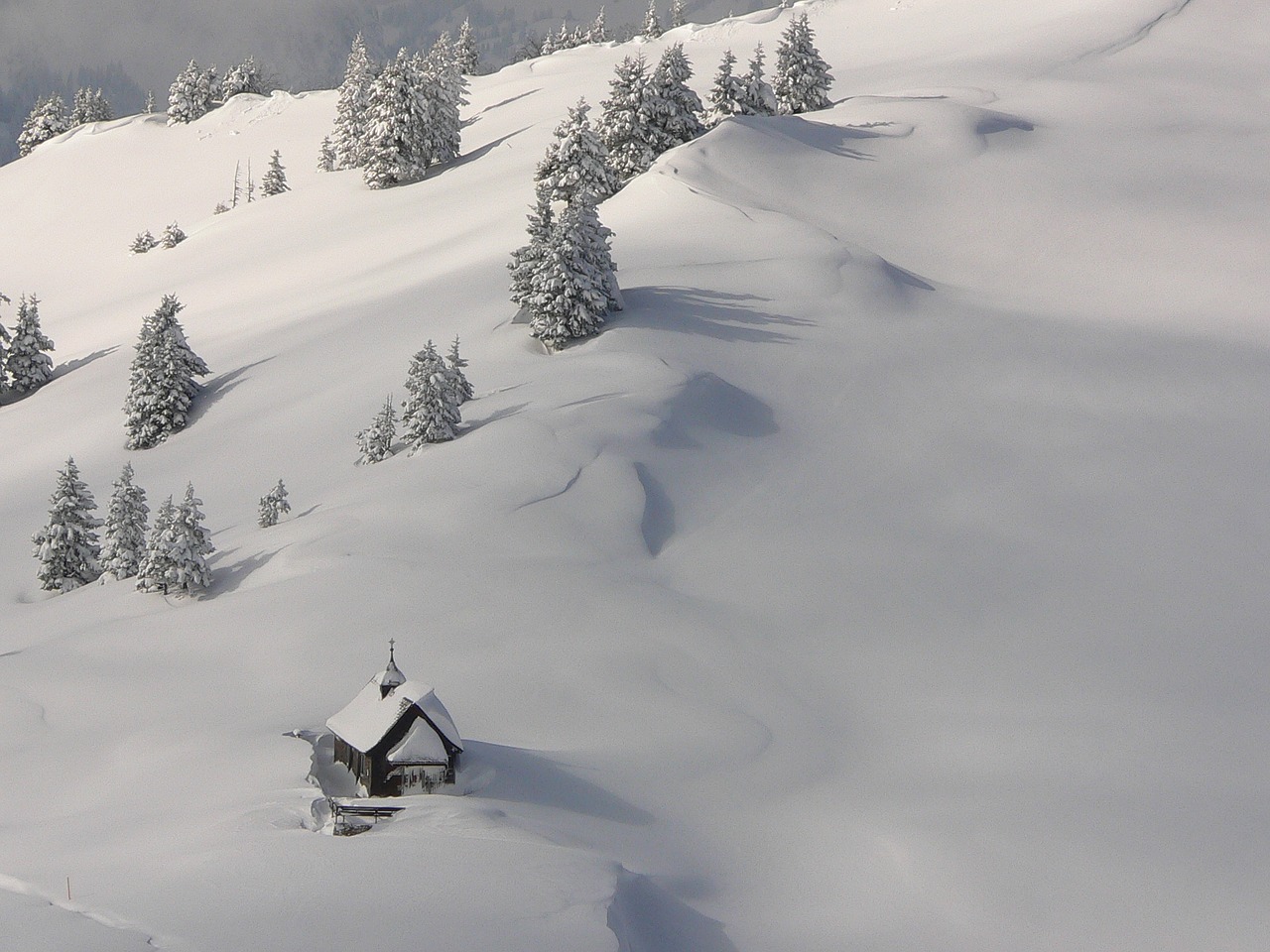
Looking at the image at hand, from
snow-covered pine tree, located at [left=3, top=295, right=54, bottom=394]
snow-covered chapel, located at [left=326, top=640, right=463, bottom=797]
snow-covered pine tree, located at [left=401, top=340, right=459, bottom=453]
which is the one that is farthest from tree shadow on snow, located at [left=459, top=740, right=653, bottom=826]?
snow-covered pine tree, located at [left=3, top=295, right=54, bottom=394]

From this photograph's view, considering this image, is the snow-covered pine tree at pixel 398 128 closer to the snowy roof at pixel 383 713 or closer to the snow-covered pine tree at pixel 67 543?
the snow-covered pine tree at pixel 67 543

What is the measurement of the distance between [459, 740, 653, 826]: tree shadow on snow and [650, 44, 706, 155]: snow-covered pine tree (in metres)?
42.2

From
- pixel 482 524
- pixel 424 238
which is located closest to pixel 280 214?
pixel 424 238

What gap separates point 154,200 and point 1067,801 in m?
80.4

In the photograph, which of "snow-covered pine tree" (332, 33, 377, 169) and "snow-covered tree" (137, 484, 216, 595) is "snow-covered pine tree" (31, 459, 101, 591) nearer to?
"snow-covered tree" (137, 484, 216, 595)

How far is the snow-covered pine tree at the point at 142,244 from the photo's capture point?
2830 inches

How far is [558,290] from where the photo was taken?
37250 mm

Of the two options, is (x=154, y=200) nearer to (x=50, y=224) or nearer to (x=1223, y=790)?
(x=50, y=224)

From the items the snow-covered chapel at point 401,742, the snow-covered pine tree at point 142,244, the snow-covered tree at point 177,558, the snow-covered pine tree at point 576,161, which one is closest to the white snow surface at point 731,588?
the snow-covered tree at point 177,558

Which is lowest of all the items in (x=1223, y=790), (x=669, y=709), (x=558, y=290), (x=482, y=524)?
(x=1223, y=790)

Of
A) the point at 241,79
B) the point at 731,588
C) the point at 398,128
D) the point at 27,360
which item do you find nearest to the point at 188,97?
the point at 241,79

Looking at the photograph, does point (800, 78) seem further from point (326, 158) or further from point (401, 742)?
point (401, 742)

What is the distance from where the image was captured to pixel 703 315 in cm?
3975

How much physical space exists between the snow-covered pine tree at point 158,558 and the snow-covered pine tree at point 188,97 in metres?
81.8
